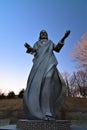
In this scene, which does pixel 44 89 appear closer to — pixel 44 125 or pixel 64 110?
pixel 44 125

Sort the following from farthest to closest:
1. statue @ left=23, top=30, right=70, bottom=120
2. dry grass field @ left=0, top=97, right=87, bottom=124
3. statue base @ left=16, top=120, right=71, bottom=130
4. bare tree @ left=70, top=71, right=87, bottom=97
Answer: bare tree @ left=70, top=71, right=87, bottom=97, dry grass field @ left=0, top=97, right=87, bottom=124, statue @ left=23, top=30, right=70, bottom=120, statue base @ left=16, top=120, right=71, bottom=130

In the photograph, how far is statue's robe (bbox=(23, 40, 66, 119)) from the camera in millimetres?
8820

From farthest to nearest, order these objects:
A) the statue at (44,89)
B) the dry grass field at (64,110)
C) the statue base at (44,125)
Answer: the dry grass field at (64,110) → the statue at (44,89) → the statue base at (44,125)

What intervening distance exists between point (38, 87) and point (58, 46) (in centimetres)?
160

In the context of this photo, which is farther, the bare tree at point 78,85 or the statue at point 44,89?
the bare tree at point 78,85

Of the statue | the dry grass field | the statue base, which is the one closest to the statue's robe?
the statue

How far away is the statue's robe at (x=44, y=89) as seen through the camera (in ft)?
28.9

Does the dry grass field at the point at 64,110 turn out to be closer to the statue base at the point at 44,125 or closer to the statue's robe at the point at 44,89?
the statue's robe at the point at 44,89

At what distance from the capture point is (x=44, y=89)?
8.87m

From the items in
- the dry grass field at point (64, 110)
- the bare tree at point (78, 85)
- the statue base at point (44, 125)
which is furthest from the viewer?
the bare tree at point (78, 85)

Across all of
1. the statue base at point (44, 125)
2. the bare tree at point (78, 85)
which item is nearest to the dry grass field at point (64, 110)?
the bare tree at point (78, 85)

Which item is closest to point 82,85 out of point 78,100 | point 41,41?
point 78,100

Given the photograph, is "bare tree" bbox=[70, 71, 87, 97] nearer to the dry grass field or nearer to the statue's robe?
the dry grass field

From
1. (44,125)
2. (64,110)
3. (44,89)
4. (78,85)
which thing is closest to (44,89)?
(44,89)
